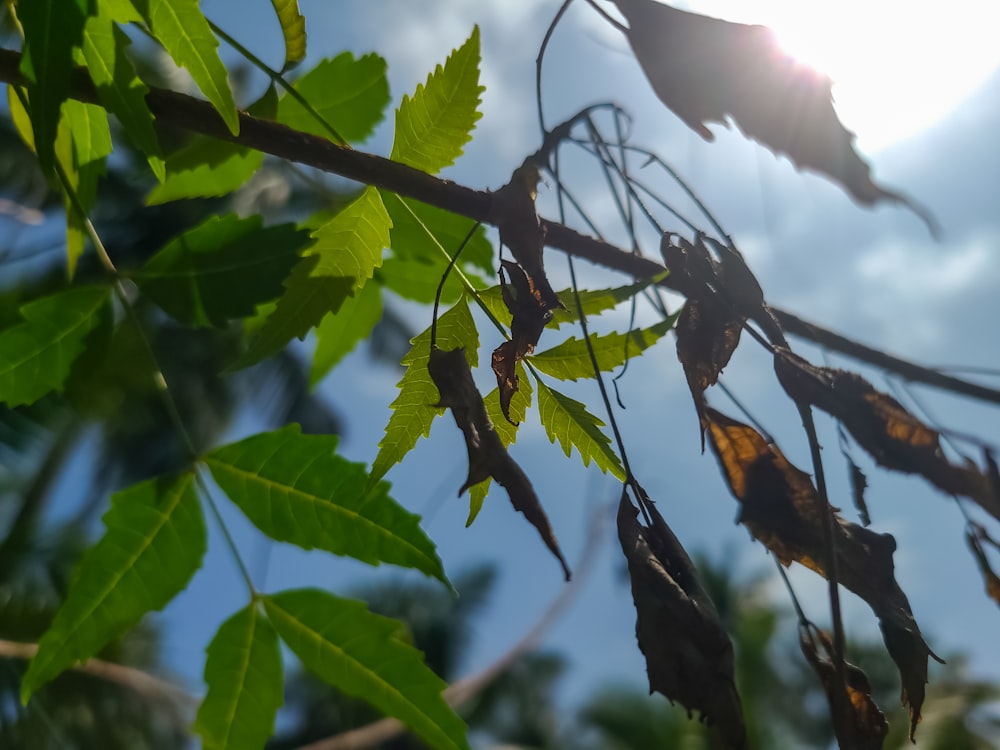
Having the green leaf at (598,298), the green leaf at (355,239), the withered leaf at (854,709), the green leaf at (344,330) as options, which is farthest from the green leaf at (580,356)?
the green leaf at (344,330)

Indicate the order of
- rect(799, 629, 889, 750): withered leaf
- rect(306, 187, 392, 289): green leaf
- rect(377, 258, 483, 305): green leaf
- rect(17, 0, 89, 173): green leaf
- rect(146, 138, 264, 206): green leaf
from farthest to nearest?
rect(377, 258, 483, 305): green leaf < rect(146, 138, 264, 206): green leaf < rect(306, 187, 392, 289): green leaf < rect(17, 0, 89, 173): green leaf < rect(799, 629, 889, 750): withered leaf

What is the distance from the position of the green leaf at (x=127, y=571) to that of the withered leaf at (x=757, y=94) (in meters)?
0.46

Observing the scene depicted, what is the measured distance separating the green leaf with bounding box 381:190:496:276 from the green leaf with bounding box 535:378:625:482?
0.20m

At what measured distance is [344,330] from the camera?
2.66ft

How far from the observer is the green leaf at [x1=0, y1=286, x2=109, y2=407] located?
0.55 m

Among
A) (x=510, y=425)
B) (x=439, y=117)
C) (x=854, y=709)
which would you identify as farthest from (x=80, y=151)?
(x=854, y=709)

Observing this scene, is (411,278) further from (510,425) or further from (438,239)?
(510,425)

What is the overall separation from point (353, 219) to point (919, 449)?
342mm

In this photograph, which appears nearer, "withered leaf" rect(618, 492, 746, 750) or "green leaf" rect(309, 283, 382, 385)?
"withered leaf" rect(618, 492, 746, 750)

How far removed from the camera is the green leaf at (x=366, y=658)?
1.72 feet

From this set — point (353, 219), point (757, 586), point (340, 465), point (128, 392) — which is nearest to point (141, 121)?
point (353, 219)

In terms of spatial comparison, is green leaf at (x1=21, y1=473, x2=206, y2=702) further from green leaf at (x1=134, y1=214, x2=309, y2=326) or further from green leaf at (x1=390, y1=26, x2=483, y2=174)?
green leaf at (x1=390, y1=26, x2=483, y2=174)

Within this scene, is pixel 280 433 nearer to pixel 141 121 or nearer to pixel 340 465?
pixel 340 465

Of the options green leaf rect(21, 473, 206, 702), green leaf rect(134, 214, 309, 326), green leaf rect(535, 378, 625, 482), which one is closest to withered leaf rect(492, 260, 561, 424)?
green leaf rect(535, 378, 625, 482)
